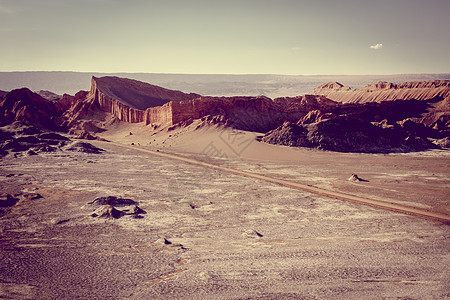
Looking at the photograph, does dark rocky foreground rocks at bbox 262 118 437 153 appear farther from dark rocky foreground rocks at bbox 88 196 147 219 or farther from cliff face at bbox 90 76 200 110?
cliff face at bbox 90 76 200 110

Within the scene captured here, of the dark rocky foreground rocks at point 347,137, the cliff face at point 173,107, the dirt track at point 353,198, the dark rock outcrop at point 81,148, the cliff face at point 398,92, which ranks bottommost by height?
the dark rock outcrop at point 81,148

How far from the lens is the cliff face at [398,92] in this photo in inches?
2007

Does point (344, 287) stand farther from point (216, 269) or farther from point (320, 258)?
point (216, 269)

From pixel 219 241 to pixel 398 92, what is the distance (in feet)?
182

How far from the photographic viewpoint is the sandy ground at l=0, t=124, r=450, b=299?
6.71 metres

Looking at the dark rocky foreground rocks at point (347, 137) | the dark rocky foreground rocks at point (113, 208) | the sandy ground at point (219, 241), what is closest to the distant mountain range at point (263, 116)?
the dark rocky foreground rocks at point (347, 137)

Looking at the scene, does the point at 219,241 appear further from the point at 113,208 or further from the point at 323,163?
the point at 323,163

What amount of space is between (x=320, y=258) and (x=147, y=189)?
8913 mm

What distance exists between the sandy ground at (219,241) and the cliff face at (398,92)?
3889 centimetres

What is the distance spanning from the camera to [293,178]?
59.6 feet

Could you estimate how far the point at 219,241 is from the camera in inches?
359

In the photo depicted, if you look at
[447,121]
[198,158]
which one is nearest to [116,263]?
[198,158]

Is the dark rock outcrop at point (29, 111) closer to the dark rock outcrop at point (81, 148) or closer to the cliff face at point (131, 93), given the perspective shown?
the cliff face at point (131, 93)

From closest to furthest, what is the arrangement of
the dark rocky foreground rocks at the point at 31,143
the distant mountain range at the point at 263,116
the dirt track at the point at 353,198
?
the dirt track at the point at 353,198, the dark rocky foreground rocks at the point at 31,143, the distant mountain range at the point at 263,116
